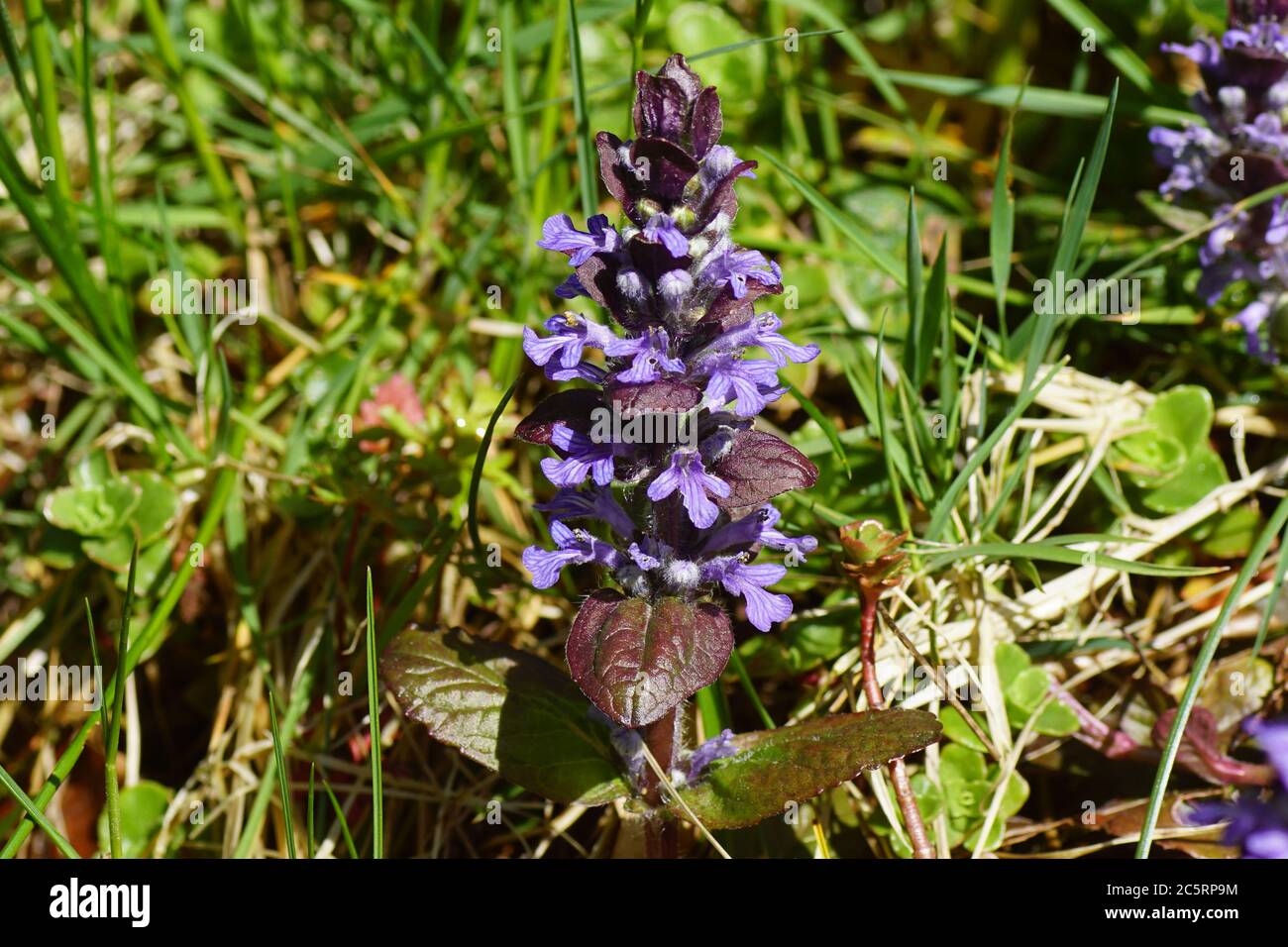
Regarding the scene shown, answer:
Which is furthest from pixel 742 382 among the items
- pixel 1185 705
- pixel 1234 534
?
pixel 1234 534

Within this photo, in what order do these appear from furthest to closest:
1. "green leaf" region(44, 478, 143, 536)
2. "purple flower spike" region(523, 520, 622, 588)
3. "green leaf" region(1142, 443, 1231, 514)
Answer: "green leaf" region(44, 478, 143, 536) < "green leaf" region(1142, 443, 1231, 514) < "purple flower spike" region(523, 520, 622, 588)

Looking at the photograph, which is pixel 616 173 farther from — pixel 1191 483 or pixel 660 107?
pixel 1191 483

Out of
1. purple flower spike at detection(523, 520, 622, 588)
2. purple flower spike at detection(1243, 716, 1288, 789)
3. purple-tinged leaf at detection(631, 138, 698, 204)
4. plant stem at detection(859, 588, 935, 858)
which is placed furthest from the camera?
plant stem at detection(859, 588, 935, 858)

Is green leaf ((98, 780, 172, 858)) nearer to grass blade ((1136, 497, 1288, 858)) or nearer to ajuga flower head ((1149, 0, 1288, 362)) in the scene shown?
grass blade ((1136, 497, 1288, 858))

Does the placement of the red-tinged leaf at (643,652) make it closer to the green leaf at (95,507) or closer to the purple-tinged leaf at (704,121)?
the purple-tinged leaf at (704,121)

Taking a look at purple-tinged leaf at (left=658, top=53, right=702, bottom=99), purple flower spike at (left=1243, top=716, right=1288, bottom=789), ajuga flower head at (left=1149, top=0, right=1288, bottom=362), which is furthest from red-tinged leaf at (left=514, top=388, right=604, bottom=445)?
ajuga flower head at (left=1149, top=0, right=1288, bottom=362)

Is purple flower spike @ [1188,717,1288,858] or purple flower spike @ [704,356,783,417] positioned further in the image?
purple flower spike @ [704,356,783,417]
